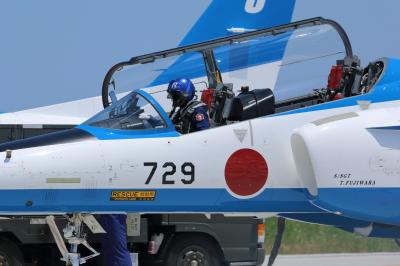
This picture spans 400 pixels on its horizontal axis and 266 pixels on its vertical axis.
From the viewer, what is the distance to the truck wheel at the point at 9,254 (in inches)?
436

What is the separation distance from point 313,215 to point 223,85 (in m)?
1.59

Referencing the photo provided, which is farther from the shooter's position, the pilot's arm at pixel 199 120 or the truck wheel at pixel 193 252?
the truck wheel at pixel 193 252

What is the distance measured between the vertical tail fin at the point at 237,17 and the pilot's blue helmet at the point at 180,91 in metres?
12.2

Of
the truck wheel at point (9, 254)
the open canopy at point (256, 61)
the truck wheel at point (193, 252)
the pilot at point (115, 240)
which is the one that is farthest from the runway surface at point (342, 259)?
the open canopy at point (256, 61)

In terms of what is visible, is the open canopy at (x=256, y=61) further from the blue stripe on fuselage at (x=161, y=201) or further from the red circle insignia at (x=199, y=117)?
the blue stripe on fuselage at (x=161, y=201)

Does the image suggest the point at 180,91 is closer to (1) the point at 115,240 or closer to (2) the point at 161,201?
(2) the point at 161,201

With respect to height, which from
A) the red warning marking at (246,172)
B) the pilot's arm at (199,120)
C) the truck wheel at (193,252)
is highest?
the pilot's arm at (199,120)

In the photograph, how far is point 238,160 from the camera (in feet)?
29.1

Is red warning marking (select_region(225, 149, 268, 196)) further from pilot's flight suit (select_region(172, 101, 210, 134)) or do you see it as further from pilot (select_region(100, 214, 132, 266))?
pilot (select_region(100, 214, 132, 266))

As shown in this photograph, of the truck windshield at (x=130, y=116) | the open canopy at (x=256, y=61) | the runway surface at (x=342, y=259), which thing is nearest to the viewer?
the truck windshield at (x=130, y=116)

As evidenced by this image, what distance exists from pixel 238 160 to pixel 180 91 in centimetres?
102

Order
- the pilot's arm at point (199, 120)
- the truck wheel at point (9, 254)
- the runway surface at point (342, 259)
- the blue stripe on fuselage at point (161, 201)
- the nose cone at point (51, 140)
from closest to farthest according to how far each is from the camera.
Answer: the blue stripe on fuselage at point (161, 201) < the nose cone at point (51, 140) < the pilot's arm at point (199, 120) < the truck wheel at point (9, 254) < the runway surface at point (342, 259)

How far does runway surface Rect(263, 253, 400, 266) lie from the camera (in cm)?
1523

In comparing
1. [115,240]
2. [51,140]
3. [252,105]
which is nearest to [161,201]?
[51,140]
